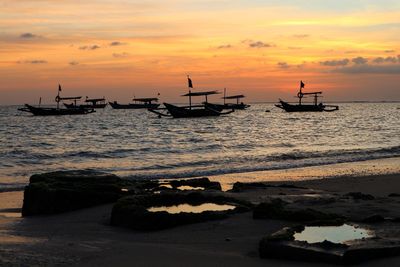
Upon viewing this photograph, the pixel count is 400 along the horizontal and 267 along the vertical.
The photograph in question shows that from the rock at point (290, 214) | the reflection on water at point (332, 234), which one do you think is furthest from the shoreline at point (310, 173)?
the reflection on water at point (332, 234)

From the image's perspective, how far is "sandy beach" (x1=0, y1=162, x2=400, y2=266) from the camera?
552 cm

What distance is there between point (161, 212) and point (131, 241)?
2.74ft

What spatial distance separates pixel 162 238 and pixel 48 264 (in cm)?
161

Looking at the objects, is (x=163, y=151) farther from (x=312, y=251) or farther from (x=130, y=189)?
(x=312, y=251)

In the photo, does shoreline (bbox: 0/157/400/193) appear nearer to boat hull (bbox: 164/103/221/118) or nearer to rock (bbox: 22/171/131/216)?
rock (bbox: 22/171/131/216)

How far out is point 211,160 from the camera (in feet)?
75.3

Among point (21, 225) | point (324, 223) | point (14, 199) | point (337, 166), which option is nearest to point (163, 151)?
point (337, 166)

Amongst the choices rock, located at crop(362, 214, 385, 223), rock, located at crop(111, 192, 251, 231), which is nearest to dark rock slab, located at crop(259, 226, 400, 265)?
rock, located at crop(362, 214, 385, 223)

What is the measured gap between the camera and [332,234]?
5.94m

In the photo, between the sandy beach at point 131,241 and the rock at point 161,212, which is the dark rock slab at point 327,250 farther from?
the rock at point 161,212

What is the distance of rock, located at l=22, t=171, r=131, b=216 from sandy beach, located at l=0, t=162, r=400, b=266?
226 millimetres

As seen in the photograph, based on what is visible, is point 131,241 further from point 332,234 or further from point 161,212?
point 332,234

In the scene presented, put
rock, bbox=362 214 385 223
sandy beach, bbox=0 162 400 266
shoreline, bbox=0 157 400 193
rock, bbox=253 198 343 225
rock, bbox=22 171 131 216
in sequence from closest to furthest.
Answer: sandy beach, bbox=0 162 400 266 < rock, bbox=362 214 385 223 < rock, bbox=253 198 343 225 < rock, bbox=22 171 131 216 < shoreline, bbox=0 157 400 193

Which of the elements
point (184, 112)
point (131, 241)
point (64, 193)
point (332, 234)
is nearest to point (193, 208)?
point (131, 241)
